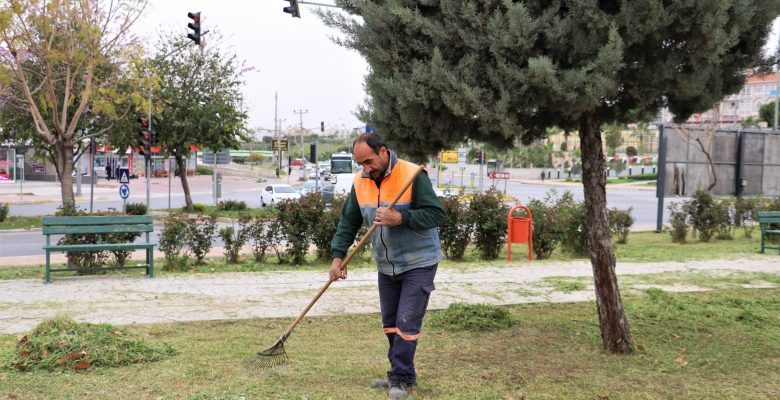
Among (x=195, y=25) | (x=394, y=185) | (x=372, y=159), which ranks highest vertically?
(x=195, y=25)

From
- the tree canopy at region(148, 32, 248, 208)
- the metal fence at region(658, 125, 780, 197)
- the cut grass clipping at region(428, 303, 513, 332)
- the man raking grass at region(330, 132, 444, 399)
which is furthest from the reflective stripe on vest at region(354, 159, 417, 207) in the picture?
the tree canopy at region(148, 32, 248, 208)

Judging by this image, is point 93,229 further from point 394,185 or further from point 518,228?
point 518,228

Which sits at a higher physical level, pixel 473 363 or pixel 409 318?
pixel 409 318

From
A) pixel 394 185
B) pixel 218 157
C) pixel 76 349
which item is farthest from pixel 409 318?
pixel 218 157

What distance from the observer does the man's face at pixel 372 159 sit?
403 cm

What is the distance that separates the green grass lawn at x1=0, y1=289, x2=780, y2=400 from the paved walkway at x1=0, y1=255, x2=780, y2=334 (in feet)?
2.09

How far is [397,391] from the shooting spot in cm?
409

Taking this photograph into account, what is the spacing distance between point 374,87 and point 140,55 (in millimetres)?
13128

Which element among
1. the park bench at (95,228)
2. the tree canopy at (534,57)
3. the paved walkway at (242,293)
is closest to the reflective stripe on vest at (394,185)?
the tree canopy at (534,57)

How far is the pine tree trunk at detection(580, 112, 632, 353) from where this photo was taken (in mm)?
5211

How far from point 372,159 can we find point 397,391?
4.55 feet

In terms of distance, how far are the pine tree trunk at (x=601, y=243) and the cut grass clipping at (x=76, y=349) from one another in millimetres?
3252

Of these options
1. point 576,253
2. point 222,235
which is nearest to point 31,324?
point 222,235

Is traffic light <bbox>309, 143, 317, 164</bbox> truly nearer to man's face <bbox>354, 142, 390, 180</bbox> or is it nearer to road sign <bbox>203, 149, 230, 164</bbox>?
road sign <bbox>203, 149, 230, 164</bbox>
